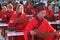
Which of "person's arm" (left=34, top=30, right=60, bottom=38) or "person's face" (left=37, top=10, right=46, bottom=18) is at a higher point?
"person's face" (left=37, top=10, right=46, bottom=18)

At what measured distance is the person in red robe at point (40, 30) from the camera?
367 cm

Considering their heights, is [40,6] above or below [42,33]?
above

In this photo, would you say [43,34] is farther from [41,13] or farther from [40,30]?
[41,13]

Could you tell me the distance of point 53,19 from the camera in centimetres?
752

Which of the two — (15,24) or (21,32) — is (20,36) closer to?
(21,32)

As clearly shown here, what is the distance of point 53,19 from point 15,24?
7.76 ft

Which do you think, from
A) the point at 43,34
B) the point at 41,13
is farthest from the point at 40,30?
the point at 41,13

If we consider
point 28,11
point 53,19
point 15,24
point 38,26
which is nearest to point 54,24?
point 53,19

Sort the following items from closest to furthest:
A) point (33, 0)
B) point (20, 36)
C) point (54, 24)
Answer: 1. point (20, 36)
2. point (54, 24)
3. point (33, 0)

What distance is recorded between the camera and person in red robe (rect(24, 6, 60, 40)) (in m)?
3.67

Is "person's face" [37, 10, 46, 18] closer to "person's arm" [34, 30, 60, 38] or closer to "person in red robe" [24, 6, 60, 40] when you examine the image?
"person in red robe" [24, 6, 60, 40]

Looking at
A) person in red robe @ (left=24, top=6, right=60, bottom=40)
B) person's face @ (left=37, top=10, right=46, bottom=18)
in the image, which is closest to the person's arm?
person in red robe @ (left=24, top=6, right=60, bottom=40)

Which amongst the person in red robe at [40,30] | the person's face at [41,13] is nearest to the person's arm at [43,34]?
the person in red robe at [40,30]

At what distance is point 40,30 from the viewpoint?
12.3ft
